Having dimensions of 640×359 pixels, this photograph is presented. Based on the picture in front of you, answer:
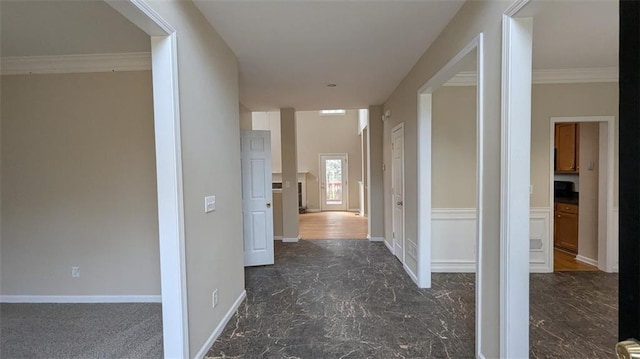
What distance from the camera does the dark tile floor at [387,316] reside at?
2.23m

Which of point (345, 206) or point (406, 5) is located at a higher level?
point (406, 5)

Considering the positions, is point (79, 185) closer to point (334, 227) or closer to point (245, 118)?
point (245, 118)

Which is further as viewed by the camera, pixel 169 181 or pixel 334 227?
pixel 334 227

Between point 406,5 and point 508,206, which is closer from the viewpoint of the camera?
point 508,206

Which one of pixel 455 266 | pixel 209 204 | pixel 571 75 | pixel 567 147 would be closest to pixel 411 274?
pixel 455 266

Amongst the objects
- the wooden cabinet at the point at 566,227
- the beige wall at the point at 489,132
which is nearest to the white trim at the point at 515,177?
the beige wall at the point at 489,132

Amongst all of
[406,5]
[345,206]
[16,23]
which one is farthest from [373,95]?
[345,206]

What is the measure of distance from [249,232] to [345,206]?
21.5 ft

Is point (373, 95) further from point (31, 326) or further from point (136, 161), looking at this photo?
point (31, 326)

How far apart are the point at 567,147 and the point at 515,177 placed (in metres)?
4.15

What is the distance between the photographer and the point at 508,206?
1.63 m

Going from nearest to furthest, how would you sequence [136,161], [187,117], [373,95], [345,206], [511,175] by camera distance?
[511,175], [187,117], [136,161], [373,95], [345,206]

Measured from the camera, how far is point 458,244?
12.5ft

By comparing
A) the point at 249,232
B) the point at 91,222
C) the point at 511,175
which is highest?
the point at 511,175
